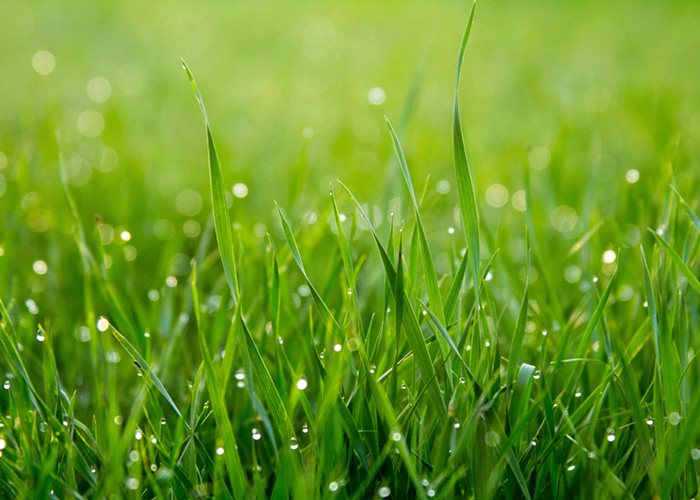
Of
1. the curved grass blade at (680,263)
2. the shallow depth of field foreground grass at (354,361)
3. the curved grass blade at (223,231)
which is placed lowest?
the shallow depth of field foreground grass at (354,361)

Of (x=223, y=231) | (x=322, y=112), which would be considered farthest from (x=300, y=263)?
(x=322, y=112)

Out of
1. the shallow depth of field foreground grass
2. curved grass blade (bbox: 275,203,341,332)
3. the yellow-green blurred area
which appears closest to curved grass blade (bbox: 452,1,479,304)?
the shallow depth of field foreground grass

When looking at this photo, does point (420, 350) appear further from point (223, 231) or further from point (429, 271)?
point (223, 231)

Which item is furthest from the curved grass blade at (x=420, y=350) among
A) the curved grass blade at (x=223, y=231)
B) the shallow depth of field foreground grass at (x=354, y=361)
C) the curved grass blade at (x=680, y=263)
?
the curved grass blade at (x=680, y=263)

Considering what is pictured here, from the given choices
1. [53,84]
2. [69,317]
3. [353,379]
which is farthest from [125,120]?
[353,379]

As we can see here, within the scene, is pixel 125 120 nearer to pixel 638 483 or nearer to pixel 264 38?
pixel 264 38

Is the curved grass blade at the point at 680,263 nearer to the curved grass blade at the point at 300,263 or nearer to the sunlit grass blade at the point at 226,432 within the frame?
the curved grass blade at the point at 300,263

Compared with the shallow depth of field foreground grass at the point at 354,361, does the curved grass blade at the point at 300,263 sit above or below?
above

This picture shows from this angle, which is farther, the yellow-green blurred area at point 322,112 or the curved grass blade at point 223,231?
the yellow-green blurred area at point 322,112
